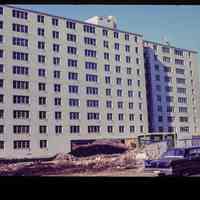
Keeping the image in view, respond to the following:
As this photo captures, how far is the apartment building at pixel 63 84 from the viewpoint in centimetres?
1956

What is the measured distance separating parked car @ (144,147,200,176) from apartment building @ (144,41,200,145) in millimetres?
6835

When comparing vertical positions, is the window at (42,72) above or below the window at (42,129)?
above

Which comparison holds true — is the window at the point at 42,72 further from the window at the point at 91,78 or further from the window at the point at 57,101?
the window at the point at 91,78

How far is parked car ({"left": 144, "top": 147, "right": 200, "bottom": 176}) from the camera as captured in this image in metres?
7.89

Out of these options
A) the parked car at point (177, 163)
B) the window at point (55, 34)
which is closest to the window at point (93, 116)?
the window at point (55, 34)

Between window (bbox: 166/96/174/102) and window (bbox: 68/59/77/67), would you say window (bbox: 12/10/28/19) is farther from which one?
window (bbox: 166/96/174/102)

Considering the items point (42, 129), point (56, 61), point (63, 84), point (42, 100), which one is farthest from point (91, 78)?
point (42, 129)

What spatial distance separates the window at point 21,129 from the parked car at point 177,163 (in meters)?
11.9

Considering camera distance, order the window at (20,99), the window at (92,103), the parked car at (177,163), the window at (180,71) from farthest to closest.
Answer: the window at (92,103), the window at (20,99), the window at (180,71), the parked car at (177,163)

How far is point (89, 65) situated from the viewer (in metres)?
21.7

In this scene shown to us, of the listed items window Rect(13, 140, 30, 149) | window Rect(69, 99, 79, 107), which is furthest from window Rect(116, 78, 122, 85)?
window Rect(13, 140, 30, 149)

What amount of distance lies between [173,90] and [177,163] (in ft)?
33.4
